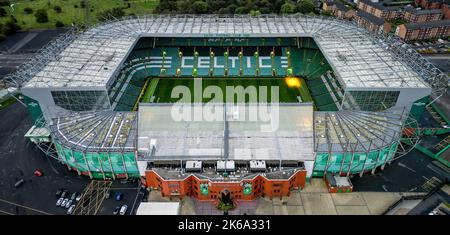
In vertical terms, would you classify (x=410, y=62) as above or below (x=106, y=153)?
above

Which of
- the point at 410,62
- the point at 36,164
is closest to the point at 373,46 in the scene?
the point at 410,62

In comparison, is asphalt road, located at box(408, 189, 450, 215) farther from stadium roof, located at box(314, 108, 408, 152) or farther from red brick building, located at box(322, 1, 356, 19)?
red brick building, located at box(322, 1, 356, 19)

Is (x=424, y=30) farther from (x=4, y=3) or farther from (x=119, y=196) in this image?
(x=4, y=3)

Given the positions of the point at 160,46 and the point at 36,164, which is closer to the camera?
the point at 36,164

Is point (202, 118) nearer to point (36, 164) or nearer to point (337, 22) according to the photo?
point (36, 164)

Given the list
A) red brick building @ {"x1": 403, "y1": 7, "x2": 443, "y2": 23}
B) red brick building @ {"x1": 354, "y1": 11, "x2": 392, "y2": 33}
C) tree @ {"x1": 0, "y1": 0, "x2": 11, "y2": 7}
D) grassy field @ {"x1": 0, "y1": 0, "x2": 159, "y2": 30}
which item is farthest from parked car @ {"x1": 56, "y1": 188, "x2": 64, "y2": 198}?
red brick building @ {"x1": 403, "y1": 7, "x2": 443, "y2": 23}

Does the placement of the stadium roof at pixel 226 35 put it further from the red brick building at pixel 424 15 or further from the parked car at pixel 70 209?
the red brick building at pixel 424 15

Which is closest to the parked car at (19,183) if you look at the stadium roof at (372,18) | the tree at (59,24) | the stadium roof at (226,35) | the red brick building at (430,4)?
the stadium roof at (226,35)
